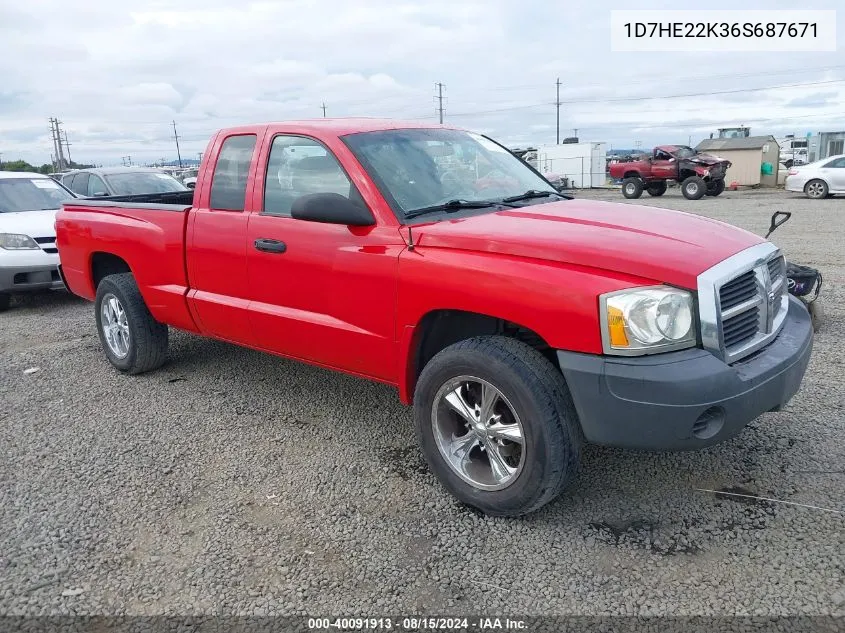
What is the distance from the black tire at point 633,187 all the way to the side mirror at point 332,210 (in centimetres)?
2409

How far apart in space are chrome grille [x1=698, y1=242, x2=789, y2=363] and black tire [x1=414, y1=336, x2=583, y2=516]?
0.65m

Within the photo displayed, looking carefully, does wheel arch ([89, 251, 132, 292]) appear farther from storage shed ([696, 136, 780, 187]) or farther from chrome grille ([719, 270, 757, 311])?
storage shed ([696, 136, 780, 187])

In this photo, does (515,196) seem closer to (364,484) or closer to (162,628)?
(364,484)

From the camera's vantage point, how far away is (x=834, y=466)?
349 centimetres

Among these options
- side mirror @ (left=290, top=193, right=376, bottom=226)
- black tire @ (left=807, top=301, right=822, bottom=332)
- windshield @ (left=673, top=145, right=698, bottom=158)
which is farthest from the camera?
windshield @ (left=673, top=145, right=698, bottom=158)

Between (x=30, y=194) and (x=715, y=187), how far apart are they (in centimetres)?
2239

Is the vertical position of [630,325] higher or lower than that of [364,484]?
higher

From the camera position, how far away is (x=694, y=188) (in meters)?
23.6

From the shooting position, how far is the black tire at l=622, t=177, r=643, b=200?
2564 centimetres

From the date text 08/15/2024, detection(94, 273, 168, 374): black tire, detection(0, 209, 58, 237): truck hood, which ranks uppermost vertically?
detection(0, 209, 58, 237): truck hood

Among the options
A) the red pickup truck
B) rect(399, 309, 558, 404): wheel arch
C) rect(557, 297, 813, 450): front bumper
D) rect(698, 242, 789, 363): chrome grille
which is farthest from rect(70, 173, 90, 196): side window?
rect(698, 242, 789, 363): chrome grille

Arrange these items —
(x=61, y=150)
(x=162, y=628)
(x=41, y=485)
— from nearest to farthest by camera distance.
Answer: (x=162, y=628), (x=41, y=485), (x=61, y=150)

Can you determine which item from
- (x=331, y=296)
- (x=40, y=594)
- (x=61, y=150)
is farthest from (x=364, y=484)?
(x=61, y=150)

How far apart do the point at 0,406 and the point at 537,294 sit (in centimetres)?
407
